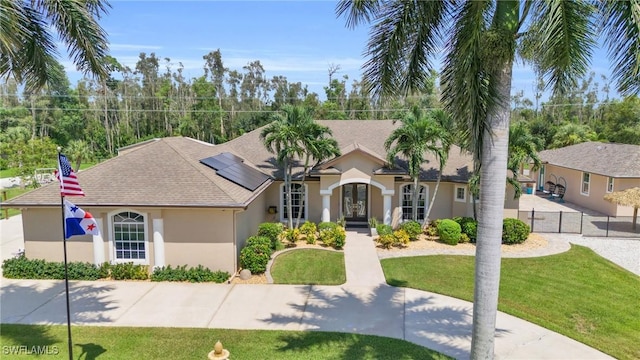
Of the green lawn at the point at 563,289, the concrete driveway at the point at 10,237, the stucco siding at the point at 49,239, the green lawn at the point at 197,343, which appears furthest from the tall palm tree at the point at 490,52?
the concrete driveway at the point at 10,237

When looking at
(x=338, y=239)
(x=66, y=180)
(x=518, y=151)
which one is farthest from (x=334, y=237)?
(x=66, y=180)

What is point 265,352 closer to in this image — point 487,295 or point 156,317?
point 156,317

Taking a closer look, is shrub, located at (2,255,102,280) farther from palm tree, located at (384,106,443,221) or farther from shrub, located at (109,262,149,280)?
palm tree, located at (384,106,443,221)

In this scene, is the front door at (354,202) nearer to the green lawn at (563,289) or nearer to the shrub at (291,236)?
the shrub at (291,236)

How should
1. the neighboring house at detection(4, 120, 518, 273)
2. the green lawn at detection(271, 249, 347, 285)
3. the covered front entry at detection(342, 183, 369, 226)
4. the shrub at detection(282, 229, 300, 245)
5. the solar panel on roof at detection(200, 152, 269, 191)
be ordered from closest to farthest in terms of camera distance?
1. the green lawn at detection(271, 249, 347, 285)
2. the neighboring house at detection(4, 120, 518, 273)
3. the solar panel on roof at detection(200, 152, 269, 191)
4. the shrub at detection(282, 229, 300, 245)
5. the covered front entry at detection(342, 183, 369, 226)

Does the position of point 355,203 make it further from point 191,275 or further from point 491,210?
point 491,210

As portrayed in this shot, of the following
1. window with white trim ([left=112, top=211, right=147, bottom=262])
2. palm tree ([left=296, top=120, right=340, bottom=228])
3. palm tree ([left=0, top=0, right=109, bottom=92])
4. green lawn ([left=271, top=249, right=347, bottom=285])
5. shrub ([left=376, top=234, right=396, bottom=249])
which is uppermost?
palm tree ([left=0, top=0, right=109, bottom=92])

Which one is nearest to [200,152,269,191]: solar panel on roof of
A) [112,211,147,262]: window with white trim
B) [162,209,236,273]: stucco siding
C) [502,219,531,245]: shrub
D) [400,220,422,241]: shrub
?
[162,209,236,273]: stucco siding
